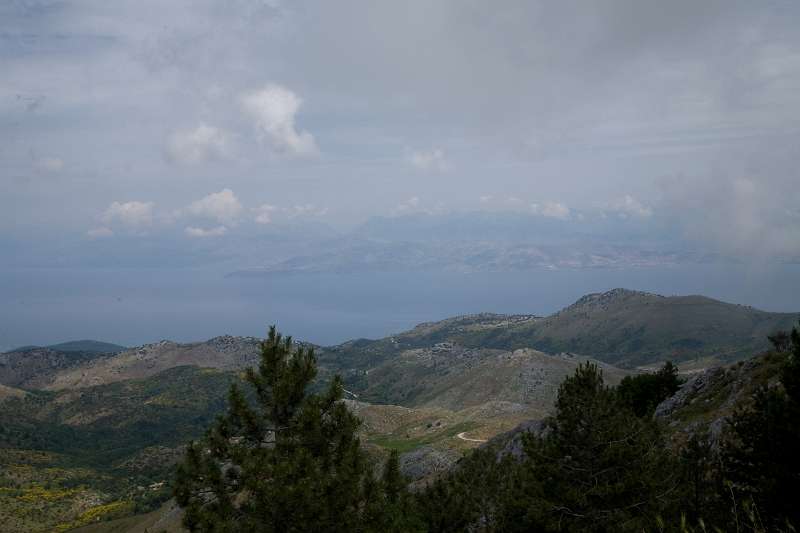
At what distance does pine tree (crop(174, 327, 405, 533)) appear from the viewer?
37.8 feet

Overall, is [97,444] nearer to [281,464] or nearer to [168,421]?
[168,421]

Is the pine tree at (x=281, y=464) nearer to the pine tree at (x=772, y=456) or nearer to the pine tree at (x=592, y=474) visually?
the pine tree at (x=592, y=474)

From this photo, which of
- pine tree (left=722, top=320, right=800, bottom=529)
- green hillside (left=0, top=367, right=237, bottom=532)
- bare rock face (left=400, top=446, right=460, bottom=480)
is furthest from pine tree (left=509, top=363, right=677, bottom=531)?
bare rock face (left=400, top=446, right=460, bottom=480)

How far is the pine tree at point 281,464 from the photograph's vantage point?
11508mm

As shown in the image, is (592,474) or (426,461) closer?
(592,474)

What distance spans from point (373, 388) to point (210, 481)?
178m

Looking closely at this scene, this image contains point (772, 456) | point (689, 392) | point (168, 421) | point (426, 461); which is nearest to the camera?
point (772, 456)

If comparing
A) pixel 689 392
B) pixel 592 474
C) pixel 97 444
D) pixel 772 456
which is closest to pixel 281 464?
pixel 592 474

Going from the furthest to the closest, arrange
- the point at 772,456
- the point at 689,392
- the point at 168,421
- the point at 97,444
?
the point at 168,421, the point at 97,444, the point at 689,392, the point at 772,456

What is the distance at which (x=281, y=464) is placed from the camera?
37.7ft

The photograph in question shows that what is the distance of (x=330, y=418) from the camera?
1375 centimetres

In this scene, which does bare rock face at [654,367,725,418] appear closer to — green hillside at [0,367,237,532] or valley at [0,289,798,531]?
valley at [0,289,798,531]

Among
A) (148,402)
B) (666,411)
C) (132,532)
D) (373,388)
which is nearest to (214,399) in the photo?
(148,402)

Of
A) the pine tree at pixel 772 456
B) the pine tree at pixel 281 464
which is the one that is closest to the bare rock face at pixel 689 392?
the pine tree at pixel 772 456
